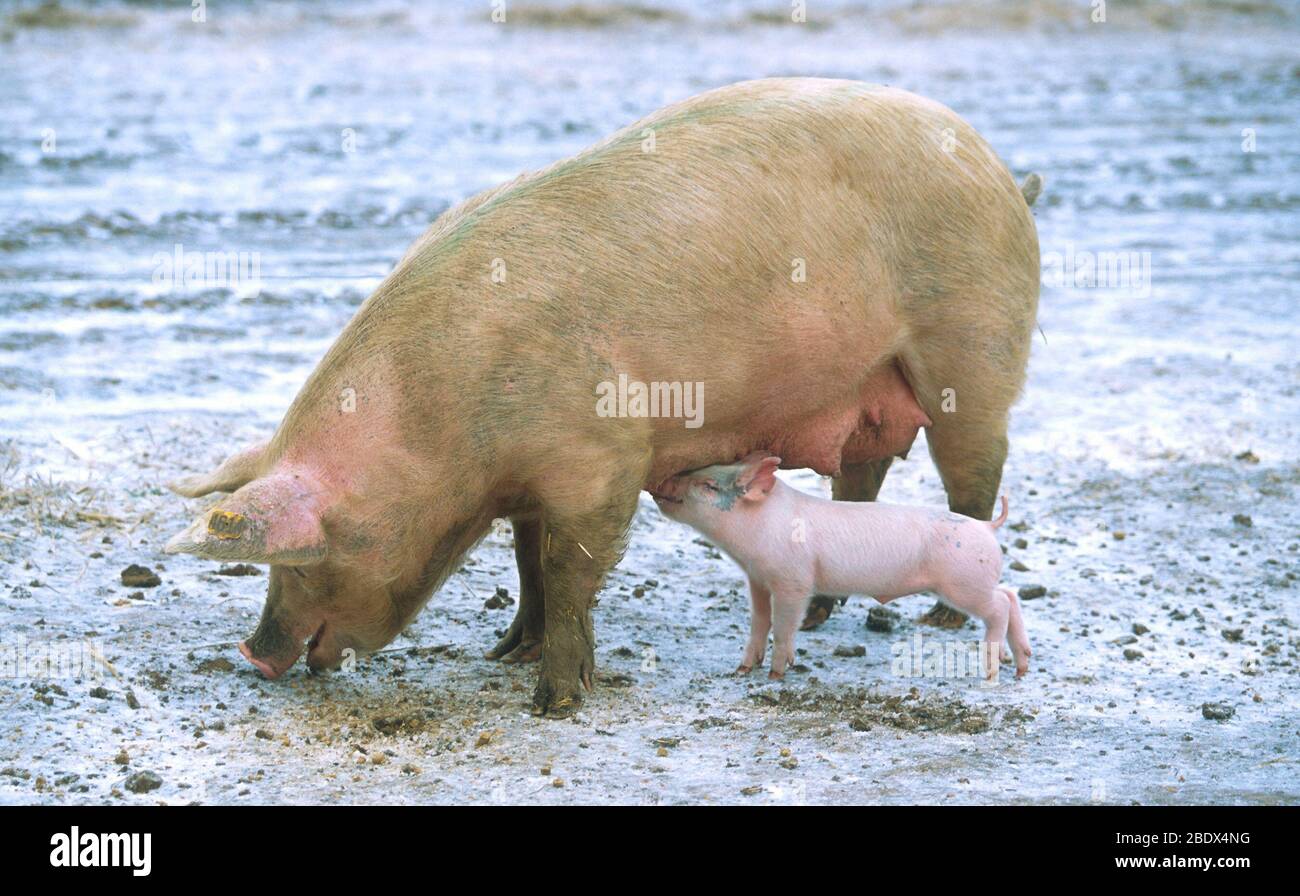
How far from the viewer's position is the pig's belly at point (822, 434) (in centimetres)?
580

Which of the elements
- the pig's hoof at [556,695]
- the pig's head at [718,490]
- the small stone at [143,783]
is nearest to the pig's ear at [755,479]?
the pig's head at [718,490]

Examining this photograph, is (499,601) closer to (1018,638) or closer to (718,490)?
(718,490)

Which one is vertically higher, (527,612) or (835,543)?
(835,543)

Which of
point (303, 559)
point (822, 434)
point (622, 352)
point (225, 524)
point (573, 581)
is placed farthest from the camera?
point (822, 434)

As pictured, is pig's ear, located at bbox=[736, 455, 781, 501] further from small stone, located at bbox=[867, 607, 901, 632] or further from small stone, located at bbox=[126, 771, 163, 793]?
small stone, located at bbox=[126, 771, 163, 793]

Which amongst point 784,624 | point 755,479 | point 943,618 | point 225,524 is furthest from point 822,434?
point 225,524

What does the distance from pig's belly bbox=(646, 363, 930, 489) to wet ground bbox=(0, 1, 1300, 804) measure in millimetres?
796

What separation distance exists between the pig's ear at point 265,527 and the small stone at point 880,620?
253 centimetres

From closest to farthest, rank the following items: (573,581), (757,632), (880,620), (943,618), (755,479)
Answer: (573,581) → (755,479) → (757,632) → (880,620) → (943,618)

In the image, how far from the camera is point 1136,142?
16.2m

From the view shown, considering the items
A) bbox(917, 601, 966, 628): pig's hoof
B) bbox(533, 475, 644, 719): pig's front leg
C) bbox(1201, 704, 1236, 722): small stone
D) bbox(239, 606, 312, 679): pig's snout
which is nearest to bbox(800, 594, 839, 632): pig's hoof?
bbox(917, 601, 966, 628): pig's hoof

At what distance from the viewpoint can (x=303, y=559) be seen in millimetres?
4992

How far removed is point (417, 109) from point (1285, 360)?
976 centimetres

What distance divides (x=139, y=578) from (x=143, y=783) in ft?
5.87
